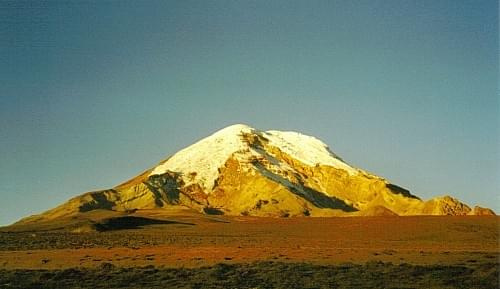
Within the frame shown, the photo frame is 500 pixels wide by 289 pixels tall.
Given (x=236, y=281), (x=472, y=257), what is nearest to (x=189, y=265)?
(x=236, y=281)

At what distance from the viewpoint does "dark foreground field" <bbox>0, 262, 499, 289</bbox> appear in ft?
83.7

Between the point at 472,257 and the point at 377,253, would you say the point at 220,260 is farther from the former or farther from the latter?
the point at 472,257

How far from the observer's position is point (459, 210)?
147125 mm

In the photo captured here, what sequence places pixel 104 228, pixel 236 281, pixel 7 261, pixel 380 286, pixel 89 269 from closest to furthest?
pixel 380 286 → pixel 236 281 → pixel 89 269 → pixel 7 261 → pixel 104 228

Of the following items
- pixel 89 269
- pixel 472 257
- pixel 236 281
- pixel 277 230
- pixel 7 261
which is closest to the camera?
pixel 236 281

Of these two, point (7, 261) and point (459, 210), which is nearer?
point (7, 261)

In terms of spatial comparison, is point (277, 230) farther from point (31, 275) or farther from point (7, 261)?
point (31, 275)

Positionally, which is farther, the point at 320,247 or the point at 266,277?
the point at 320,247

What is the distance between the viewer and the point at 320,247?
52281mm

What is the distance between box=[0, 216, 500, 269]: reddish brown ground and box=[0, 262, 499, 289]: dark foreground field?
475 centimetres

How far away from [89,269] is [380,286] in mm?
16051

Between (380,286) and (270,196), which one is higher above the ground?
(270,196)

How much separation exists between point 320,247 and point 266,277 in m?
24.6

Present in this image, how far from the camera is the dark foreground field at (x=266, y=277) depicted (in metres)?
25.5
